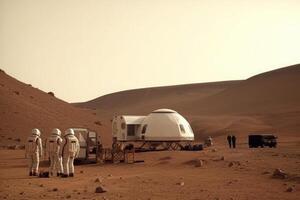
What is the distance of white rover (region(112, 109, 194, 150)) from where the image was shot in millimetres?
35969

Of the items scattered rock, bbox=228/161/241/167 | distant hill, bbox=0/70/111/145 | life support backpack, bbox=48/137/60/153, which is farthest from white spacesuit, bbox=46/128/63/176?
distant hill, bbox=0/70/111/145

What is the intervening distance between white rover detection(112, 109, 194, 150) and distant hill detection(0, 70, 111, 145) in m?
15.0

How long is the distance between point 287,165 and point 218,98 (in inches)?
3816

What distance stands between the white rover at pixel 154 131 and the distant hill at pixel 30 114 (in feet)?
49.1

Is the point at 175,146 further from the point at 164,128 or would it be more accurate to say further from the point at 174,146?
the point at 164,128

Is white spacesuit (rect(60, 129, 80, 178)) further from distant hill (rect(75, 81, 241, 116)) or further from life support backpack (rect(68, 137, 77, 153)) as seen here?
distant hill (rect(75, 81, 241, 116))

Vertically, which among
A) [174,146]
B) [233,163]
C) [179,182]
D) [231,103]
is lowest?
[179,182]

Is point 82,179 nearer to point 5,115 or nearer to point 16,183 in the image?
point 16,183

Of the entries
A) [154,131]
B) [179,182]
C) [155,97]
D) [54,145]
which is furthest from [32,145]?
[155,97]

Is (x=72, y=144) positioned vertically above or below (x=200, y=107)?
below

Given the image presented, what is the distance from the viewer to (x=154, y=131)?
35.8 m

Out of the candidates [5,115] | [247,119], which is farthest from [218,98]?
[5,115]

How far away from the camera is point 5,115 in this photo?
174 feet

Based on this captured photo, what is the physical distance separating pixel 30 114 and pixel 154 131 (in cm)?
2369
